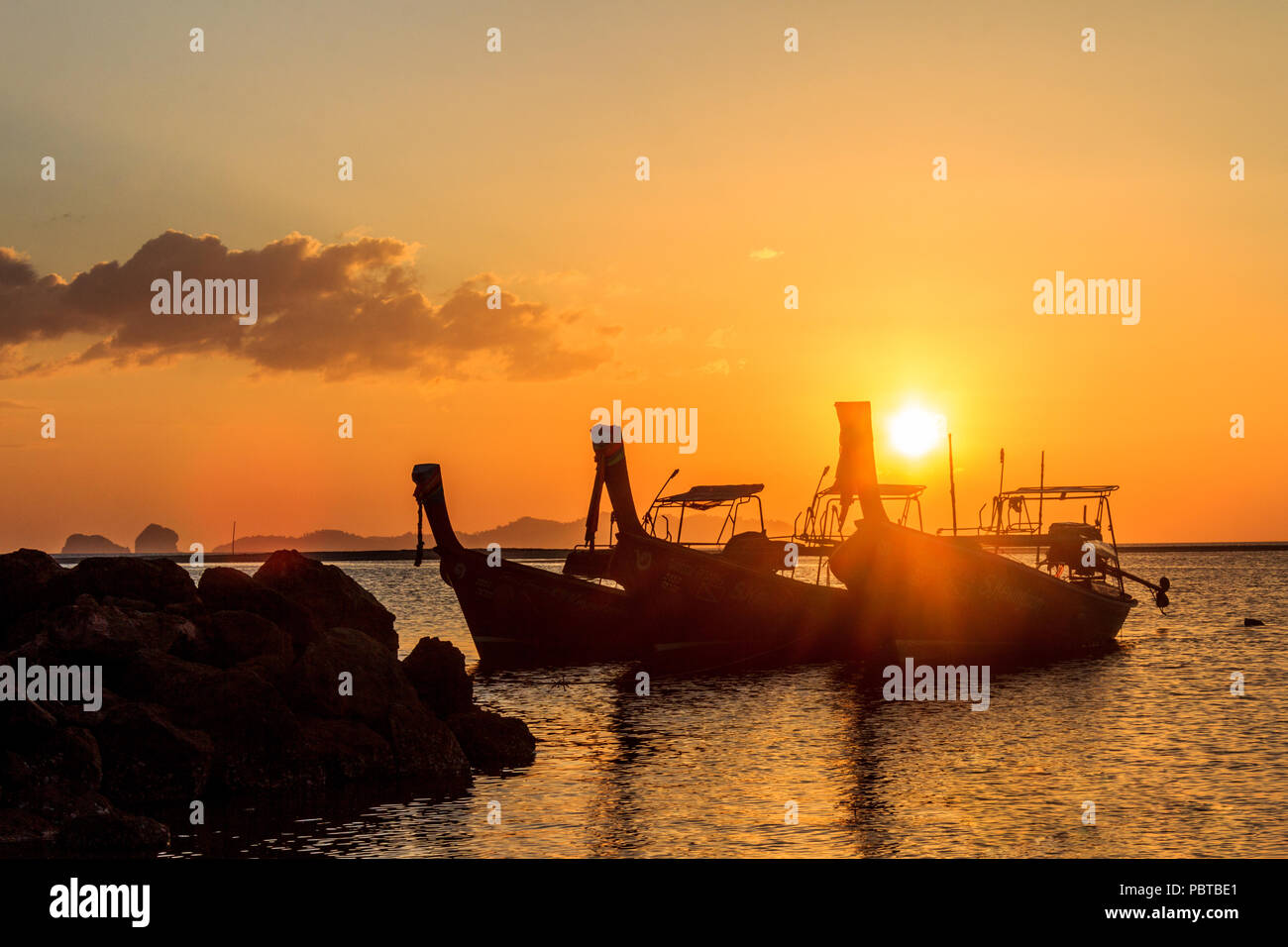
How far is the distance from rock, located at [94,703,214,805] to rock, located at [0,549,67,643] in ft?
19.1

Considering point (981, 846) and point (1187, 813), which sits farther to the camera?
point (1187, 813)

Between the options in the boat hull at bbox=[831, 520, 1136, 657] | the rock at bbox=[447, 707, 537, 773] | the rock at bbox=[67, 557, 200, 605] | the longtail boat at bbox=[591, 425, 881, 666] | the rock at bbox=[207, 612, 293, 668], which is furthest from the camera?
the boat hull at bbox=[831, 520, 1136, 657]

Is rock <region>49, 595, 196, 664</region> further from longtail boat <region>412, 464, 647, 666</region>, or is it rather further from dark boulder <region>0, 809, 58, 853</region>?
longtail boat <region>412, 464, 647, 666</region>

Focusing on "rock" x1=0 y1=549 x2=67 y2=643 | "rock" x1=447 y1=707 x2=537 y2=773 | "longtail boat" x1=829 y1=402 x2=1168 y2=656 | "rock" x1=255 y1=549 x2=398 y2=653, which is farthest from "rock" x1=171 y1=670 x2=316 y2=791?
"longtail boat" x1=829 y1=402 x2=1168 y2=656

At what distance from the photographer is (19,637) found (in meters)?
20.8

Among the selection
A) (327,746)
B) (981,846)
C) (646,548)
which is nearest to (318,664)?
(327,746)

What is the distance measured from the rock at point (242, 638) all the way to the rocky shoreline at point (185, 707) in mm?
33

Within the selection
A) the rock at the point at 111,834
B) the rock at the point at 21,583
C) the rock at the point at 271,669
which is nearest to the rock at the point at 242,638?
the rock at the point at 271,669

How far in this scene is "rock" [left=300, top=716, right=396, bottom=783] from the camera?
63.1 feet

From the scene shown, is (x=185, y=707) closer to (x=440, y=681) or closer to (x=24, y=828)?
(x=24, y=828)

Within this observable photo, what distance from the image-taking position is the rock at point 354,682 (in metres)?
20.2
